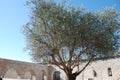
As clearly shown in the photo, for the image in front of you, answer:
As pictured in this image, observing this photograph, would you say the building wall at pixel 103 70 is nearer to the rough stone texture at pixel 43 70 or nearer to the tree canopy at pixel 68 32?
the rough stone texture at pixel 43 70

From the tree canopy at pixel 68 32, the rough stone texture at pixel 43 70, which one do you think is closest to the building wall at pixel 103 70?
the rough stone texture at pixel 43 70

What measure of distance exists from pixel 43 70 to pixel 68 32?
19943 millimetres

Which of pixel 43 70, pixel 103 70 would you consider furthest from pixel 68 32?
pixel 43 70

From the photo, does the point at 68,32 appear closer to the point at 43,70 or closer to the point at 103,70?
the point at 103,70

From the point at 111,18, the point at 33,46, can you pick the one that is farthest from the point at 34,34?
the point at 111,18

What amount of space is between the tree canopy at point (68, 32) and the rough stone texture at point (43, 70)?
11162 mm

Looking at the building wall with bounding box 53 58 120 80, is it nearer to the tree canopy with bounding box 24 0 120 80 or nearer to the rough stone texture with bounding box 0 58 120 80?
the rough stone texture with bounding box 0 58 120 80

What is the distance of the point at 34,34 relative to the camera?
558 inches

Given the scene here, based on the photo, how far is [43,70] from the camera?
3206 cm

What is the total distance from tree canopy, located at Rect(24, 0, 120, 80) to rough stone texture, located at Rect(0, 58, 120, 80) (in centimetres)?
1116

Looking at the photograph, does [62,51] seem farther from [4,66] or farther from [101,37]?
[4,66]

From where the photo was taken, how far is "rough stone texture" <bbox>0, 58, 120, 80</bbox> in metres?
25.5

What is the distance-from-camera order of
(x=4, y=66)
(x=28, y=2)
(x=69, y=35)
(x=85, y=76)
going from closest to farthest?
(x=69, y=35), (x=28, y=2), (x=4, y=66), (x=85, y=76)

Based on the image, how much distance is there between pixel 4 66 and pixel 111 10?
17337mm
